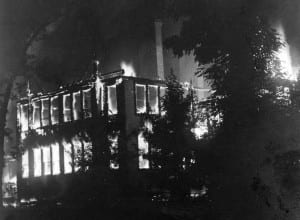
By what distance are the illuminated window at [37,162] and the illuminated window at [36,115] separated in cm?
202

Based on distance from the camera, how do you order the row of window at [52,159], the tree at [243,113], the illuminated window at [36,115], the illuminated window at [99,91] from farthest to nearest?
the illuminated window at [36,115]
the row of window at [52,159]
the illuminated window at [99,91]
the tree at [243,113]

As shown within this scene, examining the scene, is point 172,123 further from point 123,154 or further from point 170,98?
point 123,154

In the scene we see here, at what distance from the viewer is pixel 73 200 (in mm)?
25188

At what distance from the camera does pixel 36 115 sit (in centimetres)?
3738

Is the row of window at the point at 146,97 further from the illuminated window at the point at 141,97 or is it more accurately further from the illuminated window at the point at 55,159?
the illuminated window at the point at 55,159

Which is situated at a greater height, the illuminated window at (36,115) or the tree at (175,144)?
the illuminated window at (36,115)

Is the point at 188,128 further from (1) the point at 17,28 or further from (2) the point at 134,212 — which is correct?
(1) the point at 17,28

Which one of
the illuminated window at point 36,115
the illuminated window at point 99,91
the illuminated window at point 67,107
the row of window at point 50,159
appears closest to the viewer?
the illuminated window at point 99,91

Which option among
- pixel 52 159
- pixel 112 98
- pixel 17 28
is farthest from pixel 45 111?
pixel 112 98

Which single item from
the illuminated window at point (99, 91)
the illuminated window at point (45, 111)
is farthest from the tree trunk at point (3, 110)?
the illuminated window at point (99, 91)

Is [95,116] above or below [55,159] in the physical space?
above

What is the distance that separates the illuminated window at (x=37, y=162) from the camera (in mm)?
36531

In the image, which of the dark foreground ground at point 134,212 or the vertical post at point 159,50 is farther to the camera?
the vertical post at point 159,50

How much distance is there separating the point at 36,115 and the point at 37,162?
387 centimetres
